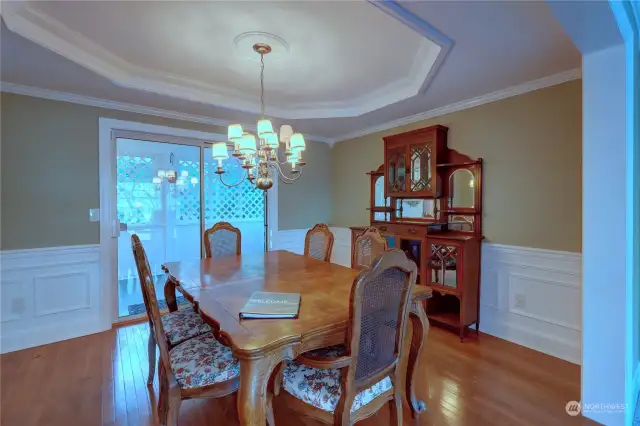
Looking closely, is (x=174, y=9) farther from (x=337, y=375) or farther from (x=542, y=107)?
(x=542, y=107)

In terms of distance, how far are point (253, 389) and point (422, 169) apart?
9.23ft

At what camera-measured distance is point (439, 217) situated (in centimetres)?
335

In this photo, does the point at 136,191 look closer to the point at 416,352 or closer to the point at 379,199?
the point at 379,199

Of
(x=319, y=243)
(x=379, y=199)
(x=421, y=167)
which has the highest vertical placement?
(x=421, y=167)

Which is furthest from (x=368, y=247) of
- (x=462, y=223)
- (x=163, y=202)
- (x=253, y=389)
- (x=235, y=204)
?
(x=163, y=202)

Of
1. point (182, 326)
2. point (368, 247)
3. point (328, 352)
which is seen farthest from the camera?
point (368, 247)

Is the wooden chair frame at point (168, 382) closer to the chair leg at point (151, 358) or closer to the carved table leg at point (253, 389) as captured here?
the carved table leg at point (253, 389)

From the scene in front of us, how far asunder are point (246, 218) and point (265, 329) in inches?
125

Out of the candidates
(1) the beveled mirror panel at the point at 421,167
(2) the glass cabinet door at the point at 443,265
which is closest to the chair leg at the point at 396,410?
(2) the glass cabinet door at the point at 443,265

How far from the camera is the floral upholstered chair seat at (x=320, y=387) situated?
4.50ft

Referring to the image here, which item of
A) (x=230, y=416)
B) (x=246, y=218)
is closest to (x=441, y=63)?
(x=230, y=416)

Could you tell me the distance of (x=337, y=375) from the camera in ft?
4.75

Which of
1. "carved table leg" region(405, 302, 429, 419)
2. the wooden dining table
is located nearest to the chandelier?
the wooden dining table

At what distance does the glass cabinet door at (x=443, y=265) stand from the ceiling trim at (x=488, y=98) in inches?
56.5
